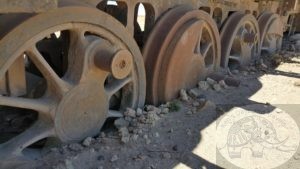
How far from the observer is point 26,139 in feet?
8.79

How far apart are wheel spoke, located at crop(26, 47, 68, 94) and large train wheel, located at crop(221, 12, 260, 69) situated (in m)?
2.97

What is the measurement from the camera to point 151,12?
3.82 meters

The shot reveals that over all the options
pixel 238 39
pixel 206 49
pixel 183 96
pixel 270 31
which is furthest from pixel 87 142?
pixel 270 31

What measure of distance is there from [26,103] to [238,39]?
3.66m

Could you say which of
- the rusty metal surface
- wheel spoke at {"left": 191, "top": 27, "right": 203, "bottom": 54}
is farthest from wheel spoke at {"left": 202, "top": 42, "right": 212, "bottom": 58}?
the rusty metal surface

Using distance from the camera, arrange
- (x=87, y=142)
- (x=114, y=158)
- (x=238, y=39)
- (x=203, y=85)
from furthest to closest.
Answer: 1. (x=238, y=39)
2. (x=203, y=85)
3. (x=87, y=142)
4. (x=114, y=158)

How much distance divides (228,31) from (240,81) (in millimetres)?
760

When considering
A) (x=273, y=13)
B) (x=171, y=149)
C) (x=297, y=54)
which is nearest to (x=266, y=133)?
(x=171, y=149)

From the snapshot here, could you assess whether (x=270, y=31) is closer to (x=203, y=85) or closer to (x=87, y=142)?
(x=203, y=85)

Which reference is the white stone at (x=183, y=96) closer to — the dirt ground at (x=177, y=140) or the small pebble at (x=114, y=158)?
the dirt ground at (x=177, y=140)

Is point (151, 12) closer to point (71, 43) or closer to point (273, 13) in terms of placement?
point (71, 43)

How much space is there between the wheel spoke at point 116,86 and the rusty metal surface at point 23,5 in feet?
3.66
